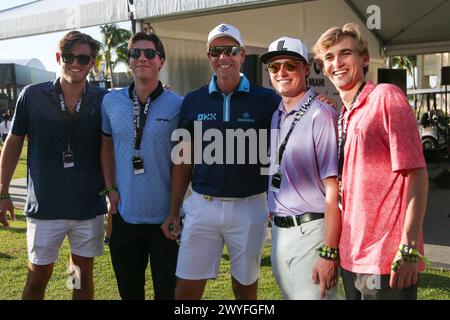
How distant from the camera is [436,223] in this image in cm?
713

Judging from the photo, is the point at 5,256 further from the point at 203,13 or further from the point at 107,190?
the point at 203,13

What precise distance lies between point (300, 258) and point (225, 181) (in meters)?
0.62

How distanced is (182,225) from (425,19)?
915cm

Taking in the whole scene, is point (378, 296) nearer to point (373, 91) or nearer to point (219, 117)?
point (373, 91)

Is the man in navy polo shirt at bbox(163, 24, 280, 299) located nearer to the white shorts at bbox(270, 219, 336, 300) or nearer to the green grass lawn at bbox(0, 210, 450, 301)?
the white shorts at bbox(270, 219, 336, 300)

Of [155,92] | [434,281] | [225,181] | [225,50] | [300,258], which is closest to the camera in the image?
[300,258]

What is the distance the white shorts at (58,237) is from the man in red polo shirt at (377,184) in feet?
5.82

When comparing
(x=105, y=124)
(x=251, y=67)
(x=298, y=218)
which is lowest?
(x=298, y=218)

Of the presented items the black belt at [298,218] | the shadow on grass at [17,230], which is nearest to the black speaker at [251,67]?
the shadow on grass at [17,230]

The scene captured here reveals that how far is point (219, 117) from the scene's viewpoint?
2.74 meters

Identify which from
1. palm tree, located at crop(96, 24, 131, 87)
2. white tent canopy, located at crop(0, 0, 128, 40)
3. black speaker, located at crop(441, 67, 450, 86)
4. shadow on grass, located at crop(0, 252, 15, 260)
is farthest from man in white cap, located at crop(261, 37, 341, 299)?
palm tree, located at crop(96, 24, 131, 87)

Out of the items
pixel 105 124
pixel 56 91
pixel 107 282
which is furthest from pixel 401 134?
pixel 107 282

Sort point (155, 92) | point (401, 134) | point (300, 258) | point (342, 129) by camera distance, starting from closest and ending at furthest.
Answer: point (401, 134) < point (342, 129) < point (300, 258) < point (155, 92)
